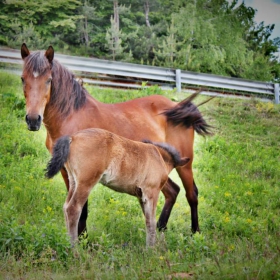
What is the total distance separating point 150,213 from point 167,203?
1.38m

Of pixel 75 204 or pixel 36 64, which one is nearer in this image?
pixel 75 204

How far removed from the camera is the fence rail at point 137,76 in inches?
527

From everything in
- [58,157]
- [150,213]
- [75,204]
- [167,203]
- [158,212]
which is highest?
[58,157]

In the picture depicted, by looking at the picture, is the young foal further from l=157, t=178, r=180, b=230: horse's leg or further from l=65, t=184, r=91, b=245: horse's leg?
l=157, t=178, r=180, b=230: horse's leg

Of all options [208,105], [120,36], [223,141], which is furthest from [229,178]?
[120,36]

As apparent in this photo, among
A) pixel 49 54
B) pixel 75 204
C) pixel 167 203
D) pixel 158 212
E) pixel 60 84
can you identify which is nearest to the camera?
pixel 75 204

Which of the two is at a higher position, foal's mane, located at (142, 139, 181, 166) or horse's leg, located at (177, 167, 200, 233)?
foal's mane, located at (142, 139, 181, 166)

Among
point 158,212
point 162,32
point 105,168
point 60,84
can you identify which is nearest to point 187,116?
point 158,212

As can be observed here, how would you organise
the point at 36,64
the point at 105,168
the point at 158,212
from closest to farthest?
1. the point at 105,168
2. the point at 36,64
3. the point at 158,212

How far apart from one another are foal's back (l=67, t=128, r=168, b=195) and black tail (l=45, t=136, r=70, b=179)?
0.33 feet

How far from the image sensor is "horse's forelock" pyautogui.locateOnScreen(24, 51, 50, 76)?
6.46 metres

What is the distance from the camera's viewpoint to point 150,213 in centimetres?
651

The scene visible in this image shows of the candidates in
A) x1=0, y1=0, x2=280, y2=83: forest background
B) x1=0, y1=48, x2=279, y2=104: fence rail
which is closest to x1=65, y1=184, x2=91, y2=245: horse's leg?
x1=0, y1=48, x2=279, y2=104: fence rail

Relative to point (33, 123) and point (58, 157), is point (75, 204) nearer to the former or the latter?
point (58, 157)
